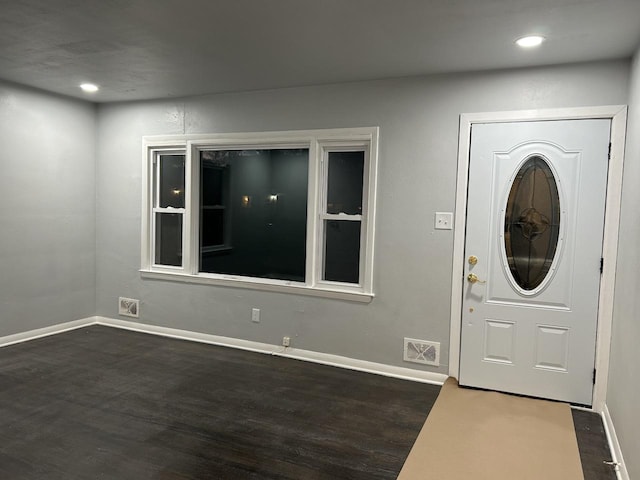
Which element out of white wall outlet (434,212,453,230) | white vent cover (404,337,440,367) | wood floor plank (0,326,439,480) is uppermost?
white wall outlet (434,212,453,230)

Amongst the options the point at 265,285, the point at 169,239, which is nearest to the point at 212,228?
the point at 169,239

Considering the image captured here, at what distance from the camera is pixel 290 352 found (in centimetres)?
431

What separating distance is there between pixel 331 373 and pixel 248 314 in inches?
41.5

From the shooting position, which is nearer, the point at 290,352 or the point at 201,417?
the point at 201,417

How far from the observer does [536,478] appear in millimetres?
2473

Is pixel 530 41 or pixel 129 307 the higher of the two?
pixel 530 41

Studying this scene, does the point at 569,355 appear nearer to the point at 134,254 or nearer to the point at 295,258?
the point at 295,258

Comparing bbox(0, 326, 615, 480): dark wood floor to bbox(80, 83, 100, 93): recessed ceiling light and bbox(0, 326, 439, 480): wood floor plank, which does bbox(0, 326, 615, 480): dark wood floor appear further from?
bbox(80, 83, 100, 93): recessed ceiling light

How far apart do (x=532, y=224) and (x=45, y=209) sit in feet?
14.9

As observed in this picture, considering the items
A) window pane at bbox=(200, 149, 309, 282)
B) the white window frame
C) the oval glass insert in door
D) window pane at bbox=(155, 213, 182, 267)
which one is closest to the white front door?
the oval glass insert in door

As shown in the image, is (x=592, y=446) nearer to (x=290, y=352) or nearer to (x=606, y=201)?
(x=606, y=201)

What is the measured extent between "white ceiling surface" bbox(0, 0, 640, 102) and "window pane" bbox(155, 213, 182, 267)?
154cm

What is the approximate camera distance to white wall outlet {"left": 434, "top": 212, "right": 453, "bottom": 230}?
368 cm

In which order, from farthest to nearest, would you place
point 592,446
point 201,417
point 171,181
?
point 171,181 → point 201,417 → point 592,446
